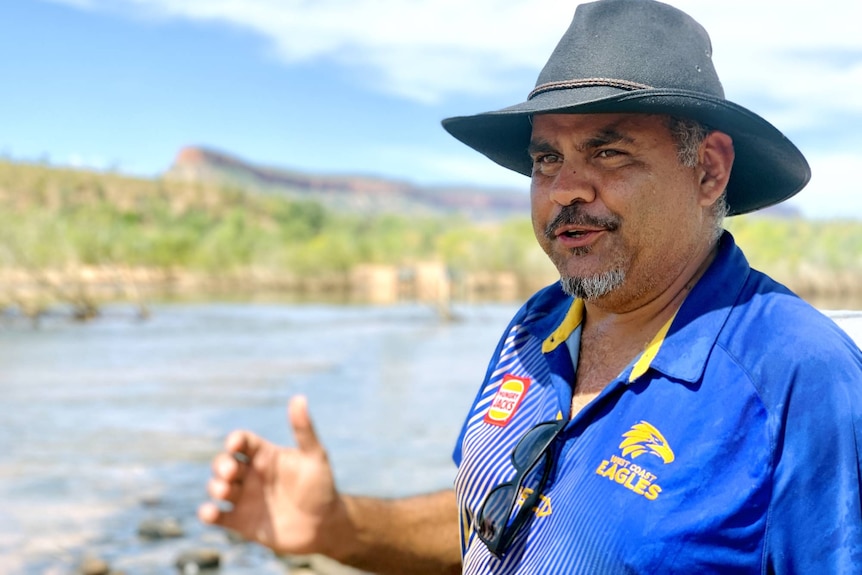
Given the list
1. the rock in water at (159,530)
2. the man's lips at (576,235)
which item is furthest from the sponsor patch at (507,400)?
the rock in water at (159,530)

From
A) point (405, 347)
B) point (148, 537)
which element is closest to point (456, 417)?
point (148, 537)

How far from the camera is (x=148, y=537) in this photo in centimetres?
920

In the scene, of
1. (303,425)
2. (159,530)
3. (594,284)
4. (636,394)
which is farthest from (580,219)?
(159,530)

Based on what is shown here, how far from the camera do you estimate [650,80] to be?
215 centimetres

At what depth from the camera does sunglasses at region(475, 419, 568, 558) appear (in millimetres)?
2100

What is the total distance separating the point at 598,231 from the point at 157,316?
43124mm

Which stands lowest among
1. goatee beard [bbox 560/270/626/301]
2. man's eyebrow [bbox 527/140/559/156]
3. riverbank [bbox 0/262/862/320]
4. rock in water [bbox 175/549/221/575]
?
riverbank [bbox 0/262/862/320]

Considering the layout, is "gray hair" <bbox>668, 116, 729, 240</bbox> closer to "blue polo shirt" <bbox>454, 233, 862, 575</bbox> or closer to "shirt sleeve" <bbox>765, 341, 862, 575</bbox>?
"blue polo shirt" <bbox>454, 233, 862, 575</bbox>

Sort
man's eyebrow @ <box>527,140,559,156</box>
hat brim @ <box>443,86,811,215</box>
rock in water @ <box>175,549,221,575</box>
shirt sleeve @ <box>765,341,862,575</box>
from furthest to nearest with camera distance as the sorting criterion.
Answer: rock in water @ <box>175,549,221,575</box>, man's eyebrow @ <box>527,140,559,156</box>, hat brim @ <box>443,86,811,215</box>, shirt sleeve @ <box>765,341,862,575</box>

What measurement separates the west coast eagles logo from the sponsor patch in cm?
44

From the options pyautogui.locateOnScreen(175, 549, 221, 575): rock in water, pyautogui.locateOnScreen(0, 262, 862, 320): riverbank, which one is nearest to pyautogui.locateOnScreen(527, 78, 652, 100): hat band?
pyautogui.locateOnScreen(175, 549, 221, 575): rock in water

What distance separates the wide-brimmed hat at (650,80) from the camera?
2107 millimetres

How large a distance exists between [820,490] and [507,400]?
0.90 m

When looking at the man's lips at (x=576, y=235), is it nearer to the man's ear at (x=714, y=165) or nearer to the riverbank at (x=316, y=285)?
the man's ear at (x=714, y=165)
